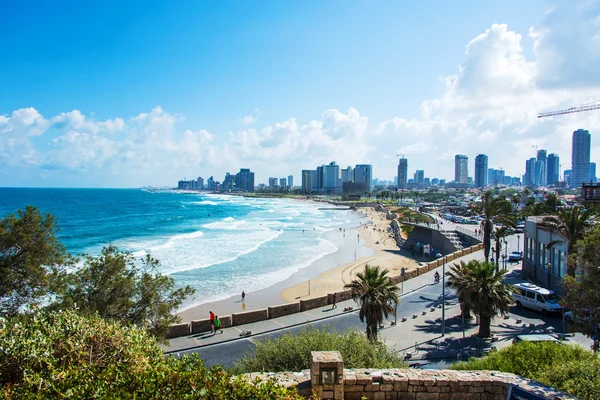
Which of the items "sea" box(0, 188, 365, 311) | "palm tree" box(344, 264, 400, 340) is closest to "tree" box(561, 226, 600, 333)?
"palm tree" box(344, 264, 400, 340)

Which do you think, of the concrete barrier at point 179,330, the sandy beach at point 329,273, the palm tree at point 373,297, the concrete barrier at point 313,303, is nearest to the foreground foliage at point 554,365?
the palm tree at point 373,297

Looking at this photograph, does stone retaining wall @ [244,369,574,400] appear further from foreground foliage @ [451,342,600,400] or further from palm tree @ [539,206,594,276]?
palm tree @ [539,206,594,276]

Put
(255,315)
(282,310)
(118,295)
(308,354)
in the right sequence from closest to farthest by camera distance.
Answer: (308,354) → (118,295) → (255,315) → (282,310)

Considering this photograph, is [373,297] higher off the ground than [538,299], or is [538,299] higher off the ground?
[373,297]

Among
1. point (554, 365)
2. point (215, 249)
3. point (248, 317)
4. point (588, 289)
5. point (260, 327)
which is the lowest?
point (215, 249)

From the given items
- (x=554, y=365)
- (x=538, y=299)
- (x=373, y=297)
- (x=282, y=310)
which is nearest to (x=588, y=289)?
(x=554, y=365)

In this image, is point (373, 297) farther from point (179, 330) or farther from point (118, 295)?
point (118, 295)
